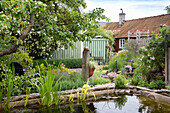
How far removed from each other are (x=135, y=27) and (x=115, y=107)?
19.1m

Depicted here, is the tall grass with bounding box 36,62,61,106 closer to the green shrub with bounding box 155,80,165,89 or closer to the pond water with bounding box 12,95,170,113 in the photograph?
the pond water with bounding box 12,95,170,113

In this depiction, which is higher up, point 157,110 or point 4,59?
point 4,59

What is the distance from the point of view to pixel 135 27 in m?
22.7

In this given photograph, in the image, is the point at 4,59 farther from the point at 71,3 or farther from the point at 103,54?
the point at 103,54

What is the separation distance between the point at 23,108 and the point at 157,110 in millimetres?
3241

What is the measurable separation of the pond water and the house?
1473 centimetres

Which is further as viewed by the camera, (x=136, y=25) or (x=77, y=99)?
(x=136, y=25)

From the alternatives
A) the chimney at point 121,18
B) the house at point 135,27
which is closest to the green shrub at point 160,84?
the house at point 135,27

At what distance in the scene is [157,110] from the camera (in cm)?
463


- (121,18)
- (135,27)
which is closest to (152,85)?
(135,27)

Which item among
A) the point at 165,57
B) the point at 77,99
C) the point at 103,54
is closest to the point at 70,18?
the point at 77,99

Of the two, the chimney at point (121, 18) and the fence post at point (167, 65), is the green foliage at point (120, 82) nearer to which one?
the fence post at point (167, 65)

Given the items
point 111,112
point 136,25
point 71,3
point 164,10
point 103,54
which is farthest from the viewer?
point 164,10

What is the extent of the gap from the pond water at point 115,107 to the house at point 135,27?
48.3 feet
